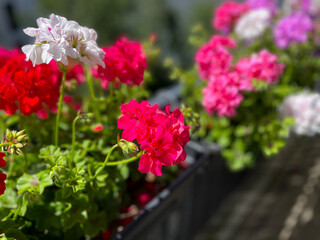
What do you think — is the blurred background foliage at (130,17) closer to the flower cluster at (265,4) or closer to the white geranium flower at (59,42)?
the flower cluster at (265,4)

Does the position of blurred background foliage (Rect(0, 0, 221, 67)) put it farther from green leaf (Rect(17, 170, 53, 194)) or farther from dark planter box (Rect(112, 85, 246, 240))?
green leaf (Rect(17, 170, 53, 194))

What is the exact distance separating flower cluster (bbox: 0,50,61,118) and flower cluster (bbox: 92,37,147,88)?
109 millimetres

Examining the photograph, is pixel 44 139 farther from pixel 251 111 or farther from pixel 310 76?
pixel 310 76

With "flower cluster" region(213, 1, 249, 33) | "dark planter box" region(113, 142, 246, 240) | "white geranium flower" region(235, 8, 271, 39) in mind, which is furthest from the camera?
"flower cluster" region(213, 1, 249, 33)

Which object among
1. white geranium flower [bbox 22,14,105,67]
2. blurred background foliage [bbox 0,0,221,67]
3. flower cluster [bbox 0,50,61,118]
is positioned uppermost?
blurred background foliage [bbox 0,0,221,67]

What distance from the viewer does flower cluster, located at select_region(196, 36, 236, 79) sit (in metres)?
0.91

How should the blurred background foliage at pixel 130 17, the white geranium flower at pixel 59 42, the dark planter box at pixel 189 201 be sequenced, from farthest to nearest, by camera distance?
the blurred background foliage at pixel 130 17, the dark planter box at pixel 189 201, the white geranium flower at pixel 59 42

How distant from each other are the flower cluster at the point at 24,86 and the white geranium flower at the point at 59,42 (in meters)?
0.11

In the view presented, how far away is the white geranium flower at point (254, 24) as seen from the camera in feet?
3.59

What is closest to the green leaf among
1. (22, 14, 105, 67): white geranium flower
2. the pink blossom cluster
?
(22, 14, 105, 67): white geranium flower

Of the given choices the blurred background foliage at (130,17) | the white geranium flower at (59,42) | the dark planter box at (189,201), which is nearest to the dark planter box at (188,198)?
the dark planter box at (189,201)

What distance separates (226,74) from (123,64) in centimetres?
36

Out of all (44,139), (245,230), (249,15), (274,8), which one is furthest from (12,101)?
(274,8)

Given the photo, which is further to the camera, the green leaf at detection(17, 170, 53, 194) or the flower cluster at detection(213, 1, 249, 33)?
the flower cluster at detection(213, 1, 249, 33)
